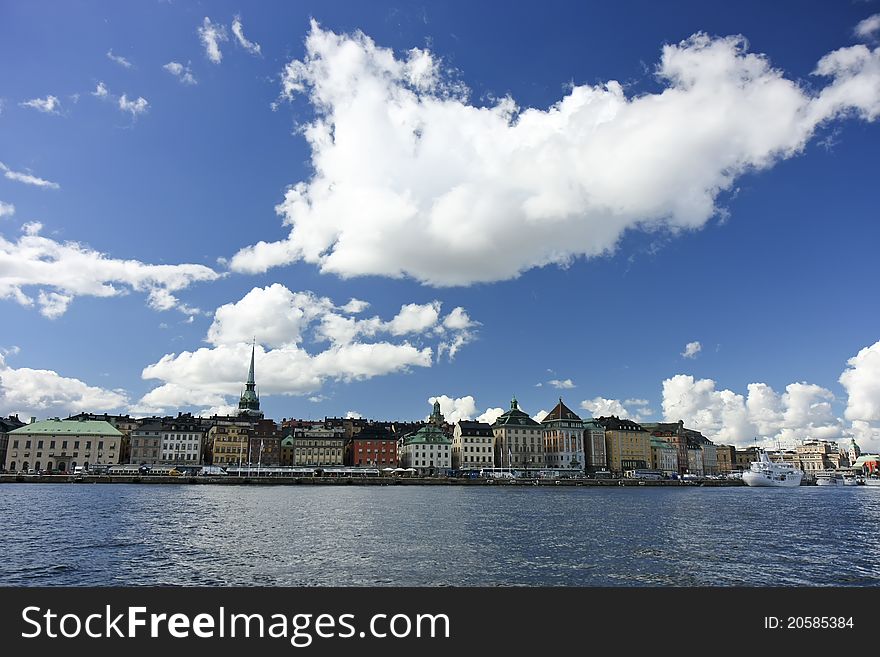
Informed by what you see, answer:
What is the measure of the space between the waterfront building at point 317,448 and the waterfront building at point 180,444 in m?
26.4

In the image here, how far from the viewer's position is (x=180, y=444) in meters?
176

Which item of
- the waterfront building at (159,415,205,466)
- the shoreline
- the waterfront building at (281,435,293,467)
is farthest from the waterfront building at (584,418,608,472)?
the waterfront building at (159,415,205,466)

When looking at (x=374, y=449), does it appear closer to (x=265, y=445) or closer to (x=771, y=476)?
(x=265, y=445)

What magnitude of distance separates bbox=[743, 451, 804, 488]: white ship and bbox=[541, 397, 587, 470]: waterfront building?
4452cm

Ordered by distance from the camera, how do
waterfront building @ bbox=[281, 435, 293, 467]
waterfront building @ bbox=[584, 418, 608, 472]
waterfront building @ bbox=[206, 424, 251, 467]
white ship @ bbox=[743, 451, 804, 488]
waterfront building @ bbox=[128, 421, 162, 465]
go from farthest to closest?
waterfront building @ bbox=[584, 418, 608, 472] → waterfront building @ bbox=[281, 435, 293, 467] → waterfront building @ bbox=[206, 424, 251, 467] → waterfront building @ bbox=[128, 421, 162, 465] → white ship @ bbox=[743, 451, 804, 488]

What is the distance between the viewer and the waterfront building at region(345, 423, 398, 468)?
18738 centimetres

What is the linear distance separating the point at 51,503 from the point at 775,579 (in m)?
72.4

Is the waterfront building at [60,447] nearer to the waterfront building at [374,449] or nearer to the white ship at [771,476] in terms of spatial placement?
the waterfront building at [374,449]

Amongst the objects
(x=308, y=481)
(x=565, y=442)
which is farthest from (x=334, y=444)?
(x=565, y=442)

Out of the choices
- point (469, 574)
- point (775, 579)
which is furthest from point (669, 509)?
point (469, 574)

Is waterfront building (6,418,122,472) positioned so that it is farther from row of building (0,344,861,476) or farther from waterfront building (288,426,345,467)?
waterfront building (288,426,345,467)

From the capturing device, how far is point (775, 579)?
29609 millimetres

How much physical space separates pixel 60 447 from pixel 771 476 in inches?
7117

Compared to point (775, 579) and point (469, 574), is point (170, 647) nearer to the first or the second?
point (469, 574)
